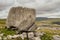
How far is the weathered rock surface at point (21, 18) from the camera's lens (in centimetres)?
1326

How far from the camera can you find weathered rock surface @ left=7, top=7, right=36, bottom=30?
522 inches

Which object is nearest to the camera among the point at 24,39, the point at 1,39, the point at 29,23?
the point at 1,39

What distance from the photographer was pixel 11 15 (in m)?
13.5

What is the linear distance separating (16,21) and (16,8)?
845mm

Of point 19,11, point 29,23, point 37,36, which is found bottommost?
point 37,36

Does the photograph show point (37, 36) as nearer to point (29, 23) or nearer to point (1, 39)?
point (29, 23)

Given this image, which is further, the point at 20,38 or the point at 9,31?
the point at 9,31

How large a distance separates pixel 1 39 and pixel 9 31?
1.75 m

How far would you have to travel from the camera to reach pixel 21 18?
1326 centimetres

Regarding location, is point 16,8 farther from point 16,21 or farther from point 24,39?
point 24,39

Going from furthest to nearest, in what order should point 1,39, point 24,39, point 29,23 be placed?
point 29,23, point 24,39, point 1,39

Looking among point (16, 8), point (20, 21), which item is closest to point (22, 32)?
point (20, 21)

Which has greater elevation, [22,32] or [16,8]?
[16,8]

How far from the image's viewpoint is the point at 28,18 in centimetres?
1338
